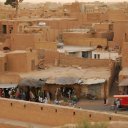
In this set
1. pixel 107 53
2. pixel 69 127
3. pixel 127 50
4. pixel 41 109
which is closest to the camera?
pixel 69 127

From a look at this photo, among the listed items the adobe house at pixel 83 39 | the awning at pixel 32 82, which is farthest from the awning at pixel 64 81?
the adobe house at pixel 83 39

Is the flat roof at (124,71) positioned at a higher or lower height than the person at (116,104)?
higher

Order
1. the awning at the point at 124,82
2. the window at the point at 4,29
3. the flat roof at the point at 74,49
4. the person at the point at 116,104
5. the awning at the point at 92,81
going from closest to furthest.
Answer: the person at the point at 116,104, the awning at the point at 124,82, the awning at the point at 92,81, the flat roof at the point at 74,49, the window at the point at 4,29

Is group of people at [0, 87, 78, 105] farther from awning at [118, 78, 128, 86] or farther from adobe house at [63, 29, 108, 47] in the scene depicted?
adobe house at [63, 29, 108, 47]

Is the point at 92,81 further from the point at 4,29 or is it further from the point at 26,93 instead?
the point at 4,29

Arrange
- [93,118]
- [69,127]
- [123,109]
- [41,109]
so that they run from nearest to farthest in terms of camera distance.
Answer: [69,127]
[93,118]
[41,109]
[123,109]

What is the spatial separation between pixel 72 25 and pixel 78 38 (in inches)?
292

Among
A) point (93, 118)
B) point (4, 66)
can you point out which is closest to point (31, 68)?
point (4, 66)

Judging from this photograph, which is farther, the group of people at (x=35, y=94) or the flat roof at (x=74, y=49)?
the flat roof at (x=74, y=49)

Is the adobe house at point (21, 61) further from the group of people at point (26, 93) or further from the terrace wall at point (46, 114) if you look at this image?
the terrace wall at point (46, 114)

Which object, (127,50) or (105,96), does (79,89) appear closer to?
(105,96)

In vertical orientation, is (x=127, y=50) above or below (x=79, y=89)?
above

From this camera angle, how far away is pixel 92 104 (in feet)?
63.7

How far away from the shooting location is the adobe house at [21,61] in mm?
22438
